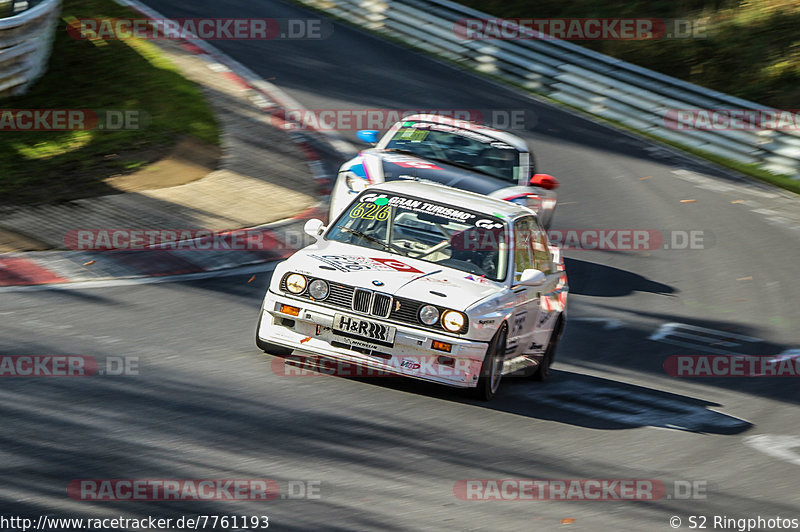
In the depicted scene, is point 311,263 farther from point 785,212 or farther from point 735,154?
point 735,154

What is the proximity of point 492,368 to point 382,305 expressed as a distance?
998 millimetres

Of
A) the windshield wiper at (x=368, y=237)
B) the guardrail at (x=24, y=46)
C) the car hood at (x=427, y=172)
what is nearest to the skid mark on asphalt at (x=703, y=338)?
the car hood at (x=427, y=172)

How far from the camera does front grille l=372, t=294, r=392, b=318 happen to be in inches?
317

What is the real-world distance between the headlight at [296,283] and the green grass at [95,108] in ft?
Answer: 19.0

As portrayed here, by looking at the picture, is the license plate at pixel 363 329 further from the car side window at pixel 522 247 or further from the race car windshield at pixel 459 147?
the race car windshield at pixel 459 147

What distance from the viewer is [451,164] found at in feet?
42.9

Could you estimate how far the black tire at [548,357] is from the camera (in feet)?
31.4

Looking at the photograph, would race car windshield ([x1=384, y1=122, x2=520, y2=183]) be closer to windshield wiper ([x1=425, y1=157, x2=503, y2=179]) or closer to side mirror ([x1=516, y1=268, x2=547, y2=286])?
windshield wiper ([x1=425, y1=157, x2=503, y2=179])

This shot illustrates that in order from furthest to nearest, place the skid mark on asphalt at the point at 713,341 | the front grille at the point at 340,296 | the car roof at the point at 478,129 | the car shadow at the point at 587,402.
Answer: the car roof at the point at 478,129 < the skid mark on asphalt at the point at 713,341 < the car shadow at the point at 587,402 < the front grille at the point at 340,296

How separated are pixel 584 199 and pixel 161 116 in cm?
683

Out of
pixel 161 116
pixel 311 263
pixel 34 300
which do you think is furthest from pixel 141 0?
pixel 311 263

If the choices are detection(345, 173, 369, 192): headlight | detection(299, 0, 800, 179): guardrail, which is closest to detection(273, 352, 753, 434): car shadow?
detection(345, 173, 369, 192): headlight

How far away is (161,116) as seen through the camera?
16.7 metres

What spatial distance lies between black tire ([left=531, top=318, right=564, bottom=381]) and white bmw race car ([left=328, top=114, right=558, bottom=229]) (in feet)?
8.88
